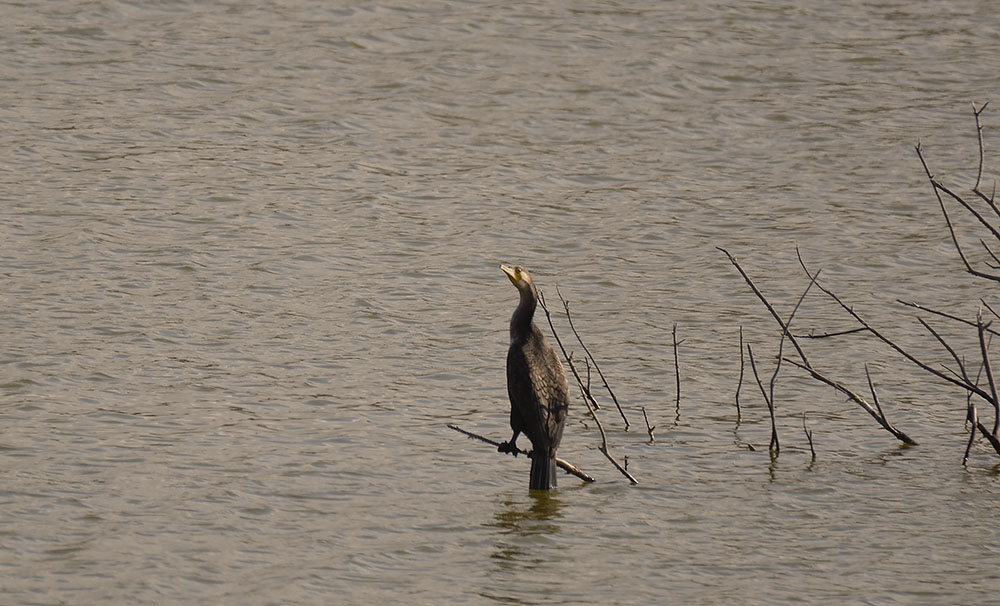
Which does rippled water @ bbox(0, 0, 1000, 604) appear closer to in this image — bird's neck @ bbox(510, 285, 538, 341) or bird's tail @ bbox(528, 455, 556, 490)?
bird's tail @ bbox(528, 455, 556, 490)

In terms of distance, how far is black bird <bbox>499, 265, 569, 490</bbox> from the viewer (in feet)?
25.0

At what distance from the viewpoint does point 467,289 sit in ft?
38.2

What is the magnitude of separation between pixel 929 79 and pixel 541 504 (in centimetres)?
1108

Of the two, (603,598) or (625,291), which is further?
(625,291)

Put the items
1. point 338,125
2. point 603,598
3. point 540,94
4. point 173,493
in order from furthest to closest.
Result: point 540,94 → point 338,125 → point 173,493 → point 603,598

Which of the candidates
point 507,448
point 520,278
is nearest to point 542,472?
point 507,448

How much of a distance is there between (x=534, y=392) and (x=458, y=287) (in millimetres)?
4089

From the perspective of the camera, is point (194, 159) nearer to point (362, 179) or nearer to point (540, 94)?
point (362, 179)

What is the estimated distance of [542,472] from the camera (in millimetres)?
7711

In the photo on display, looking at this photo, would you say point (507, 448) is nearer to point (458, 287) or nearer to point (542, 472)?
point (542, 472)

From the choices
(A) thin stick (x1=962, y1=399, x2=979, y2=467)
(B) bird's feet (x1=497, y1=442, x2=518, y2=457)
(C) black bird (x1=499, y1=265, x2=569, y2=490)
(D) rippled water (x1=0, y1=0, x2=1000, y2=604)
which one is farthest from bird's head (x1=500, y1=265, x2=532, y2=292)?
(A) thin stick (x1=962, y1=399, x2=979, y2=467)

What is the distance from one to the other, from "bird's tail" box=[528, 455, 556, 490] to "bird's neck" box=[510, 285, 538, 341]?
666 millimetres

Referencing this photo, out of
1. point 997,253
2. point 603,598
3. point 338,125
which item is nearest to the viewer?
point 603,598

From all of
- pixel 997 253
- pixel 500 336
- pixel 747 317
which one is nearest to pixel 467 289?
pixel 500 336
